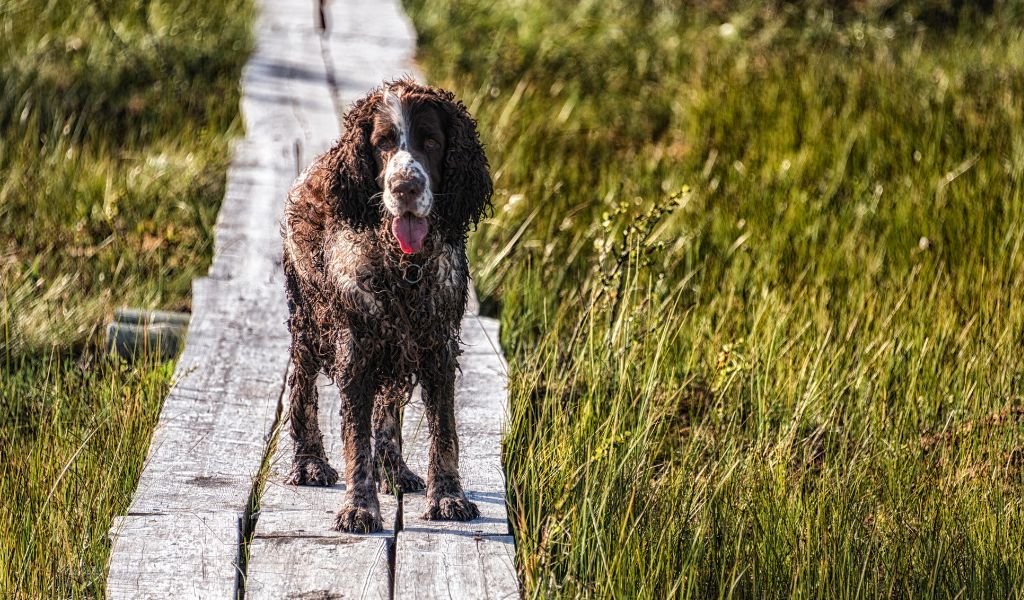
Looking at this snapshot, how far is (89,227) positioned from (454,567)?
3.93 meters

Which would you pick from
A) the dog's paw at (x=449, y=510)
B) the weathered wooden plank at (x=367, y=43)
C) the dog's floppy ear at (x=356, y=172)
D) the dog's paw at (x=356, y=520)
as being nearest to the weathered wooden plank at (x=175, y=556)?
the dog's paw at (x=356, y=520)

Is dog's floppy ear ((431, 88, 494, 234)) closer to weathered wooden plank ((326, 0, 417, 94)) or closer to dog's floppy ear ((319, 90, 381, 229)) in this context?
dog's floppy ear ((319, 90, 381, 229))

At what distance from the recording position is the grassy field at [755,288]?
13.2 ft

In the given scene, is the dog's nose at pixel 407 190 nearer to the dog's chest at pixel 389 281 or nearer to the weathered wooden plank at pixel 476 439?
the dog's chest at pixel 389 281

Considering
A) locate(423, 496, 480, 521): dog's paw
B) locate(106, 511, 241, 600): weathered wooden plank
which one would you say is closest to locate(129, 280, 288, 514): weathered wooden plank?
locate(106, 511, 241, 600): weathered wooden plank

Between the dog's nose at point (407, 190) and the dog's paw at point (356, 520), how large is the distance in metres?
0.98

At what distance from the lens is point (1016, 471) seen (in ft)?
15.6

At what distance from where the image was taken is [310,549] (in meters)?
3.86

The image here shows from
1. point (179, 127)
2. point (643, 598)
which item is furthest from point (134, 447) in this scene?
point (179, 127)

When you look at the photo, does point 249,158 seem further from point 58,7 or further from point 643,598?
point 643,598

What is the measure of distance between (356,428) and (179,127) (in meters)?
5.20

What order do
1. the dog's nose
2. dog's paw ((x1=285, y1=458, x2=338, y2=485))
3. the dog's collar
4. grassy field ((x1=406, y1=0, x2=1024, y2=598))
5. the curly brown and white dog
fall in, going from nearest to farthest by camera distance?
the dog's nose < the curly brown and white dog < the dog's collar < grassy field ((x1=406, y1=0, x2=1024, y2=598)) < dog's paw ((x1=285, y1=458, x2=338, y2=485))

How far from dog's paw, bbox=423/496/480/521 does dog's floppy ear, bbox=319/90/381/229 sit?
34.7 inches

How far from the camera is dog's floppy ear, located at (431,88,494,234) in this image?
3.84 metres
